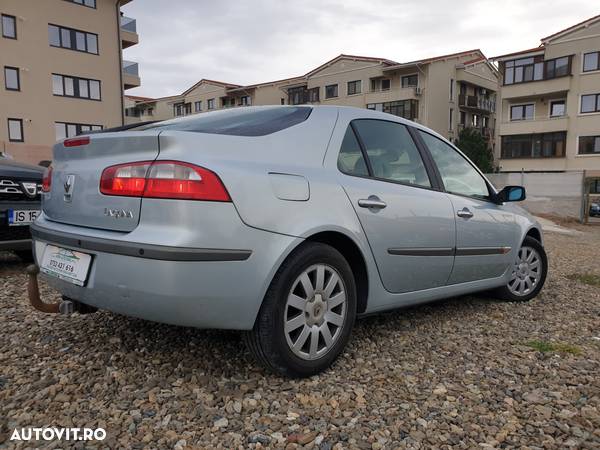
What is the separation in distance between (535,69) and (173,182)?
123 feet

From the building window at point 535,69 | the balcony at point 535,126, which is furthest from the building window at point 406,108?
the building window at point 535,69

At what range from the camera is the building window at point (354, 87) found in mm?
40062

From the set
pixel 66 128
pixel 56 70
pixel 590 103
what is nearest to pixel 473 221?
pixel 66 128

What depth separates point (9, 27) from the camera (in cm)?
2348

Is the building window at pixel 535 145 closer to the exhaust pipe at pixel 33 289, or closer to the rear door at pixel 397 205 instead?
the rear door at pixel 397 205

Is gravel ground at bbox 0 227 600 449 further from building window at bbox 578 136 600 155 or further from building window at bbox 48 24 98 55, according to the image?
building window at bbox 578 136 600 155

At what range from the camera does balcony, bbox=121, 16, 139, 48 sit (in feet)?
93.7

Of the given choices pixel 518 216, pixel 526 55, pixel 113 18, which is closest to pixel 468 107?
pixel 526 55

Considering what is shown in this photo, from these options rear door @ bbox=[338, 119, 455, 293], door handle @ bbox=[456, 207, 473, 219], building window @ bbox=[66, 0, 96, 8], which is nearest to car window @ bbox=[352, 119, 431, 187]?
rear door @ bbox=[338, 119, 455, 293]

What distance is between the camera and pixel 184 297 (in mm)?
2133

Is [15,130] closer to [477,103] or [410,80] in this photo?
[410,80]

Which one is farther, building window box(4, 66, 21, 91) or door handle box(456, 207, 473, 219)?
building window box(4, 66, 21, 91)

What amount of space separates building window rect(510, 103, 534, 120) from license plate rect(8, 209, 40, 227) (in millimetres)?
37037

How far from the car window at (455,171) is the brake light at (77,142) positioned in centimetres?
229
